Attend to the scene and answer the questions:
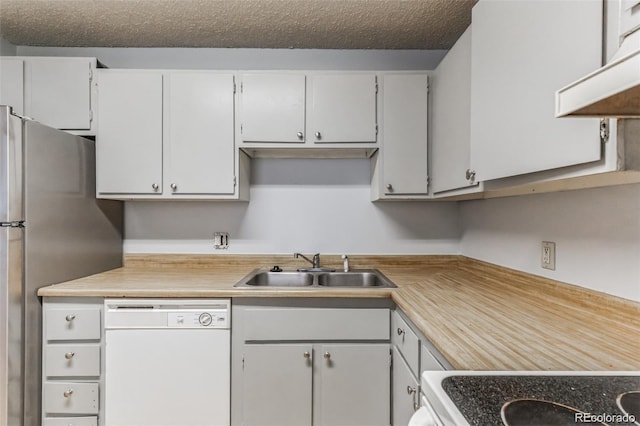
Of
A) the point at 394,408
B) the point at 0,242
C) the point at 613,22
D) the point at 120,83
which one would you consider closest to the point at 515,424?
the point at 613,22

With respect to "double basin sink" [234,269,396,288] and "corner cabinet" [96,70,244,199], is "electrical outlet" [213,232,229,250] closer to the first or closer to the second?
"double basin sink" [234,269,396,288]

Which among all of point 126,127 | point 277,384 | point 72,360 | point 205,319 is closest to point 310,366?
point 277,384

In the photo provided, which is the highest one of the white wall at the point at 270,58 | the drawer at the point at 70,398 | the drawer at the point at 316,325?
the white wall at the point at 270,58

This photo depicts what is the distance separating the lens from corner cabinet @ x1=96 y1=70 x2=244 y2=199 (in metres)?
2.04

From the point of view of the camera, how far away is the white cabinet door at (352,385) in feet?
5.67

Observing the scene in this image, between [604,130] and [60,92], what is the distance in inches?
100

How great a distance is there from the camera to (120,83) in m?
2.04

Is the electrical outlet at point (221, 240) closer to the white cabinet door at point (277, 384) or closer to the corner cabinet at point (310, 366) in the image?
the corner cabinet at point (310, 366)

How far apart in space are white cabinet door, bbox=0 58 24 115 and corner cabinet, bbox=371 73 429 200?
2.11 metres

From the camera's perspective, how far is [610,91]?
0.58 m

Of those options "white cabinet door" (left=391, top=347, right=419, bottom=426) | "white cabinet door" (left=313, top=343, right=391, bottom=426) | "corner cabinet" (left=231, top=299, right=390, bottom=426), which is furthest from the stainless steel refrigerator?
"white cabinet door" (left=391, top=347, right=419, bottom=426)

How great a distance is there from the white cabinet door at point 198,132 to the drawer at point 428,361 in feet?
4.62

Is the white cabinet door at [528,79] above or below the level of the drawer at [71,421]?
above

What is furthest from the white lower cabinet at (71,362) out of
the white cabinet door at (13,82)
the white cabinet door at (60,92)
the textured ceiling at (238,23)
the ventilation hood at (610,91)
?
the ventilation hood at (610,91)
